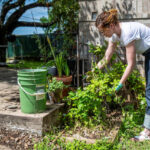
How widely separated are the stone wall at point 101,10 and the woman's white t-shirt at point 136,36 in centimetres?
137

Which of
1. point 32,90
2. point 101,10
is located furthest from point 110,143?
point 101,10

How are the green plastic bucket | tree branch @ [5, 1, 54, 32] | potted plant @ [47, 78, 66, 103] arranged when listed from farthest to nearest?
tree branch @ [5, 1, 54, 32], potted plant @ [47, 78, 66, 103], the green plastic bucket

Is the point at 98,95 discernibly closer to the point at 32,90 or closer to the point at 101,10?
the point at 32,90

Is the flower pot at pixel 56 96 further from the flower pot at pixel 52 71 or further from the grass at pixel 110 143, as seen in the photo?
the flower pot at pixel 52 71

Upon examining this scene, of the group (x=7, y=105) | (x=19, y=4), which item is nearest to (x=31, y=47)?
(x=19, y=4)

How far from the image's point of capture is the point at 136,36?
2553 millimetres

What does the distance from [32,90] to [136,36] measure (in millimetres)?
1573

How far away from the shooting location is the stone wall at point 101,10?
4.10 metres

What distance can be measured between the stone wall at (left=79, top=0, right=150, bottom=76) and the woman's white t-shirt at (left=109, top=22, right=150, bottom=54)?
1.37 meters

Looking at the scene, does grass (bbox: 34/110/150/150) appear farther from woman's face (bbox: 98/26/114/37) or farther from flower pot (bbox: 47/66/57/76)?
flower pot (bbox: 47/66/57/76)

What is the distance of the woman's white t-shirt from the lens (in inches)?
99.9

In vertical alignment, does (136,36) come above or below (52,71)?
above

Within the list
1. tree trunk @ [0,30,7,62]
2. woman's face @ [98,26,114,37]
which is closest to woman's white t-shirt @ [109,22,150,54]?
woman's face @ [98,26,114,37]

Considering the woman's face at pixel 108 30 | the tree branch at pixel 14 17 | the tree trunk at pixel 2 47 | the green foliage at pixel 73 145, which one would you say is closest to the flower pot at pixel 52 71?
the green foliage at pixel 73 145
